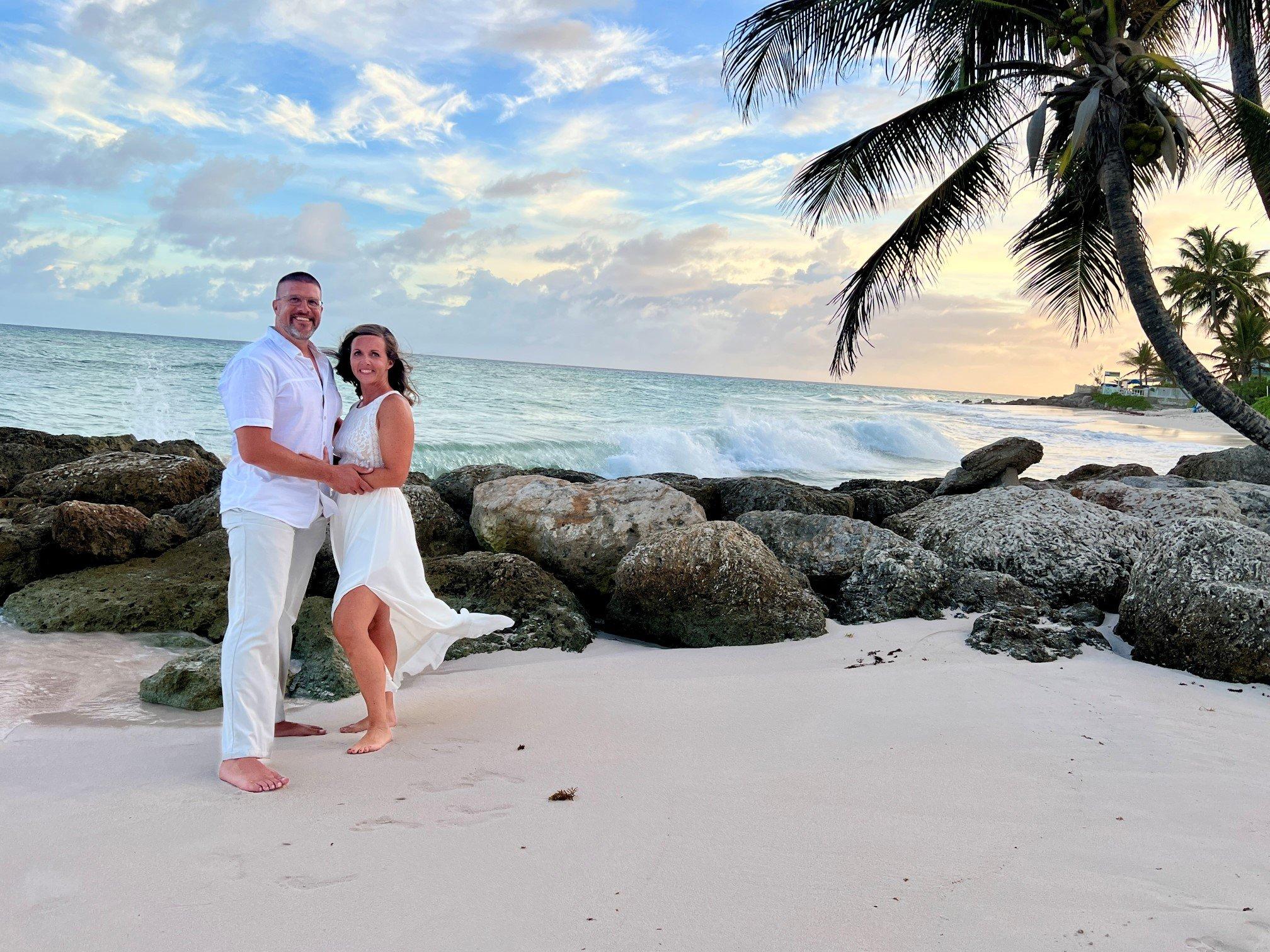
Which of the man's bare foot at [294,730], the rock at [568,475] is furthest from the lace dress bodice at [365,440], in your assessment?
the rock at [568,475]

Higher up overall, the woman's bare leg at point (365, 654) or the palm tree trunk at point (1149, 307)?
the palm tree trunk at point (1149, 307)

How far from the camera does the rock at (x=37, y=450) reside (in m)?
9.01

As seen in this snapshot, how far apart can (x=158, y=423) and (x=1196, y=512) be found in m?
21.2

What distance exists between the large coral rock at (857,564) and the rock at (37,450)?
7.42 meters

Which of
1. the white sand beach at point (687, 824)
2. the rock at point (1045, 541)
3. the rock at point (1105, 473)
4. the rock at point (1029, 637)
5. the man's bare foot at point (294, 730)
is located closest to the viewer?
the white sand beach at point (687, 824)

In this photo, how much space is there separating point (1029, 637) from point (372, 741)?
11.5ft

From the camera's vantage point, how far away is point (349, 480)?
11.5ft

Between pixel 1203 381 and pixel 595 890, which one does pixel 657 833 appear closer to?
pixel 595 890

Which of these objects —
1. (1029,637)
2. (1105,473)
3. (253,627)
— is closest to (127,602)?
(253,627)

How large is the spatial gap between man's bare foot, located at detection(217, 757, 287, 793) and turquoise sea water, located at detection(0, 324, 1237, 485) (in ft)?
39.6

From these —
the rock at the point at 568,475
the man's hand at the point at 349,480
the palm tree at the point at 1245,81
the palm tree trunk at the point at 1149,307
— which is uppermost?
the palm tree at the point at 1245,81

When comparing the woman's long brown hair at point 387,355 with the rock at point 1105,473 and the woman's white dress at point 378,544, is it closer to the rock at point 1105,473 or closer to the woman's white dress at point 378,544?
the woman's white dress at point 378,544

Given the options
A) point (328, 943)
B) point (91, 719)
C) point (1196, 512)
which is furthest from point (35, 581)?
point (1196, 512)

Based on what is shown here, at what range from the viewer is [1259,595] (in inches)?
167
